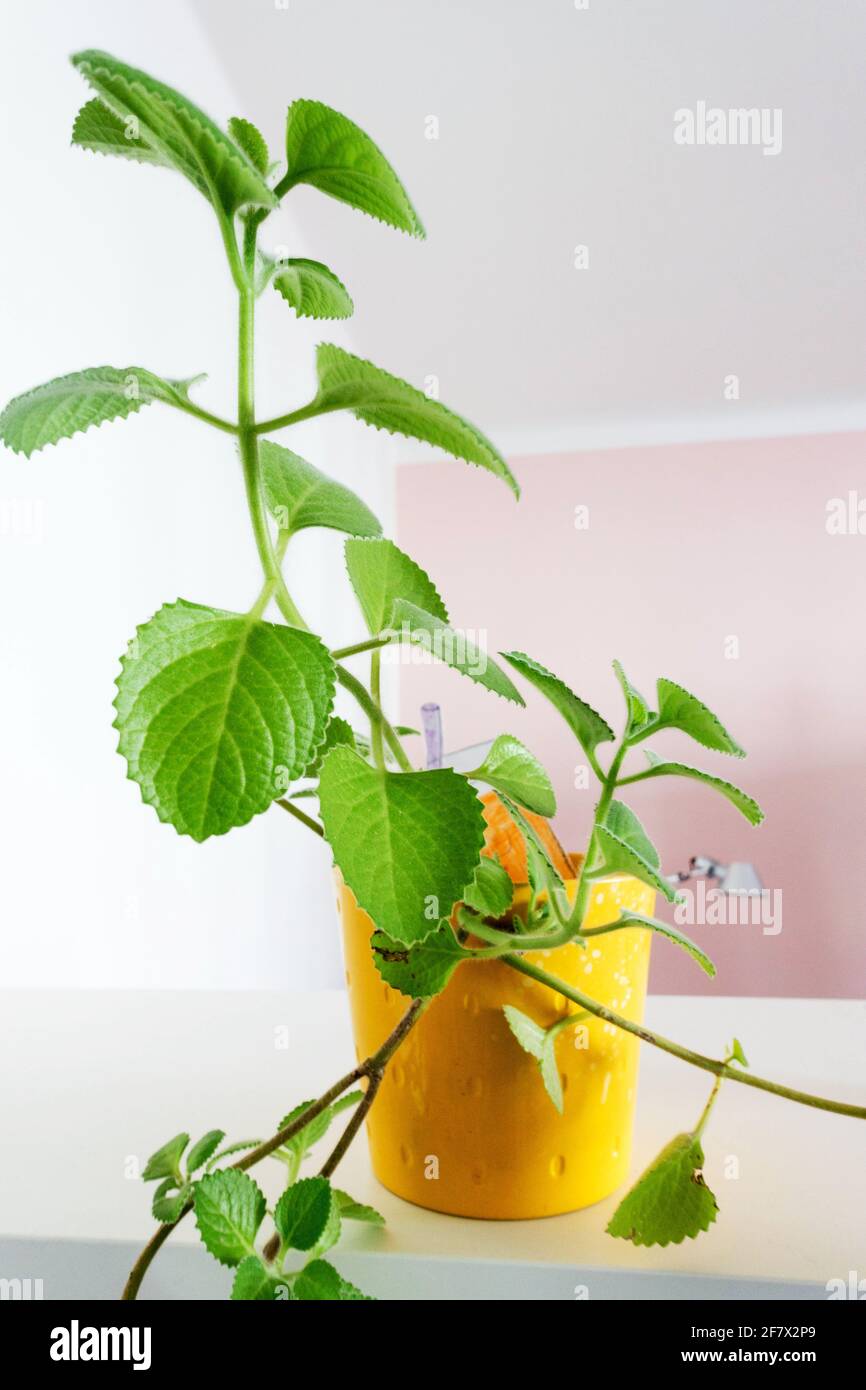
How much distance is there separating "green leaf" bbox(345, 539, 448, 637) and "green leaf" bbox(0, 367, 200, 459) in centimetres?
8

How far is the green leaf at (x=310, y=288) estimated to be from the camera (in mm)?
278

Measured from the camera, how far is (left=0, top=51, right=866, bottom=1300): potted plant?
0.71ft

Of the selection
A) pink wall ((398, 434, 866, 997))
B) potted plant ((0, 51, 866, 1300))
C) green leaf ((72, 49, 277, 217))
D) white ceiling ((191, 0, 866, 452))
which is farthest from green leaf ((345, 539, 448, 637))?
pink wall ((398, 434, 866, 997))

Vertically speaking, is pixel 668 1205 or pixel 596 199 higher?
pixel 596 199

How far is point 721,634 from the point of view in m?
3.53

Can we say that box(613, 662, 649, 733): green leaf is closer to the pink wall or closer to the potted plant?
the potted plant

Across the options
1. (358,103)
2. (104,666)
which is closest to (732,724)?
(358,103)

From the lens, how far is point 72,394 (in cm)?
24

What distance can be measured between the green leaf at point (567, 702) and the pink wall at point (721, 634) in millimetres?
3163

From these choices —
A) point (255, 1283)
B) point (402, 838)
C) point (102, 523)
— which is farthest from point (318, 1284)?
point (102, 523)

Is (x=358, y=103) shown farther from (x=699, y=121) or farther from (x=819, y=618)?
(x=819, y=618)

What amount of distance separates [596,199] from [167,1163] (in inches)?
95.9

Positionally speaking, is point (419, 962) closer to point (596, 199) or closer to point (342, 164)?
point (342, 164)

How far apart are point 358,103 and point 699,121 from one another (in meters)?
0.71
